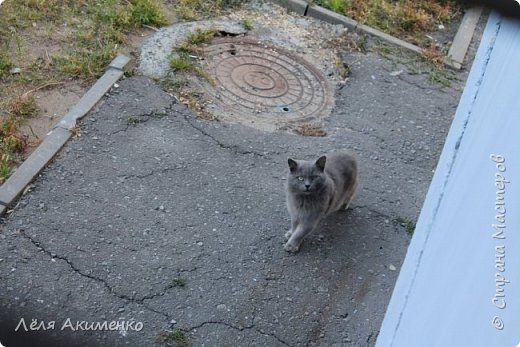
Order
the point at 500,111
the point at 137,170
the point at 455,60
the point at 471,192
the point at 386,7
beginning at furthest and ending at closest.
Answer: the point at 386,7, the point at 455,60, the point at 137,170, the point at 500,111, the point at 471,192

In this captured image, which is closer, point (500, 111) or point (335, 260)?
point (500, 111)

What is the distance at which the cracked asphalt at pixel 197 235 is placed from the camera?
407 cm

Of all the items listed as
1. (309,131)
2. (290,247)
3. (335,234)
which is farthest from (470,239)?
(309,131)

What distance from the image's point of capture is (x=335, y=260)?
15.4 feet

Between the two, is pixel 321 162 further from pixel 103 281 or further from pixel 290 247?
pixel 103 281

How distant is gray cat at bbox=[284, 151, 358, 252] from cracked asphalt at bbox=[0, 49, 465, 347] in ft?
0.71

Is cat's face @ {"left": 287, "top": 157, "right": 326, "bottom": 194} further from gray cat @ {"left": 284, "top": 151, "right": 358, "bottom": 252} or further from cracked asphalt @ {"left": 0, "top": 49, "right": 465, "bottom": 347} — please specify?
cracked asphalt @ {"left": 0, "top": 49, "right": 465, "bottom": 347}

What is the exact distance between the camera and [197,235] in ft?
15.3

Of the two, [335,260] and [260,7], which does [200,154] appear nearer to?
[335,260]

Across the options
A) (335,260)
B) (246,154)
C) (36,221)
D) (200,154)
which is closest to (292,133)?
(246,154)

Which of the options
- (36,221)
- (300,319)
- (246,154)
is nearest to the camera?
(300,319)

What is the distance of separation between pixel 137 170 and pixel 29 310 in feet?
4.94

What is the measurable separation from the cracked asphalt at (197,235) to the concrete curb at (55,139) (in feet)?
0.24

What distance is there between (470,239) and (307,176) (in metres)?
1.75
